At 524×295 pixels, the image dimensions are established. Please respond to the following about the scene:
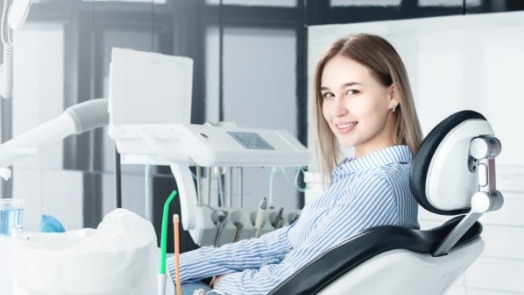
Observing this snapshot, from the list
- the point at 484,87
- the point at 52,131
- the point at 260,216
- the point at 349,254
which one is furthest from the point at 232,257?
the point at 484,87

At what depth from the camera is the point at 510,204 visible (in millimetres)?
3861

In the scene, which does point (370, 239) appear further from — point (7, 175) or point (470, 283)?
point (470, 283)

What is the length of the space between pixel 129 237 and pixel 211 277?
0.84 metres

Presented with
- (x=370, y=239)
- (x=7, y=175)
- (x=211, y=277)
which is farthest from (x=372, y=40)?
(x=7, y=175)

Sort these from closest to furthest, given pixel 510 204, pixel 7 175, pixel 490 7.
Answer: pixel 7 175, pixel 510 204, pixel 490 7

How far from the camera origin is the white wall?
3881mm

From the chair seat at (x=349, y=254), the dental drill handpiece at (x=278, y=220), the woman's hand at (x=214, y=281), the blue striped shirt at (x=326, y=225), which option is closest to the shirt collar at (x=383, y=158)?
the blue striped shirt at (x=326, y=225)

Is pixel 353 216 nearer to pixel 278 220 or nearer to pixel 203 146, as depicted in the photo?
pixel 203 146

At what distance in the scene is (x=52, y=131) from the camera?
2.02 metres

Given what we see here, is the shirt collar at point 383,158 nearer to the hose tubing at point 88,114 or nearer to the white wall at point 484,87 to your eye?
the hose tubing at point 88,114

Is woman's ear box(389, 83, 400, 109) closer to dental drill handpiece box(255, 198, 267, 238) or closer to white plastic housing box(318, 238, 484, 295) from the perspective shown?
white plastic housing box(318, 238, 484, 295)

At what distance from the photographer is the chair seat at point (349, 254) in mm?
1348

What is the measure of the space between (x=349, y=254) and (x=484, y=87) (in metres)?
3.11

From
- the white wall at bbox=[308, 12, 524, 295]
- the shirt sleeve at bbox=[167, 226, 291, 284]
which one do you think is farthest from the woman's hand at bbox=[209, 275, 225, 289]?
the white wall at bbox=[308, 12, 524, 295]
